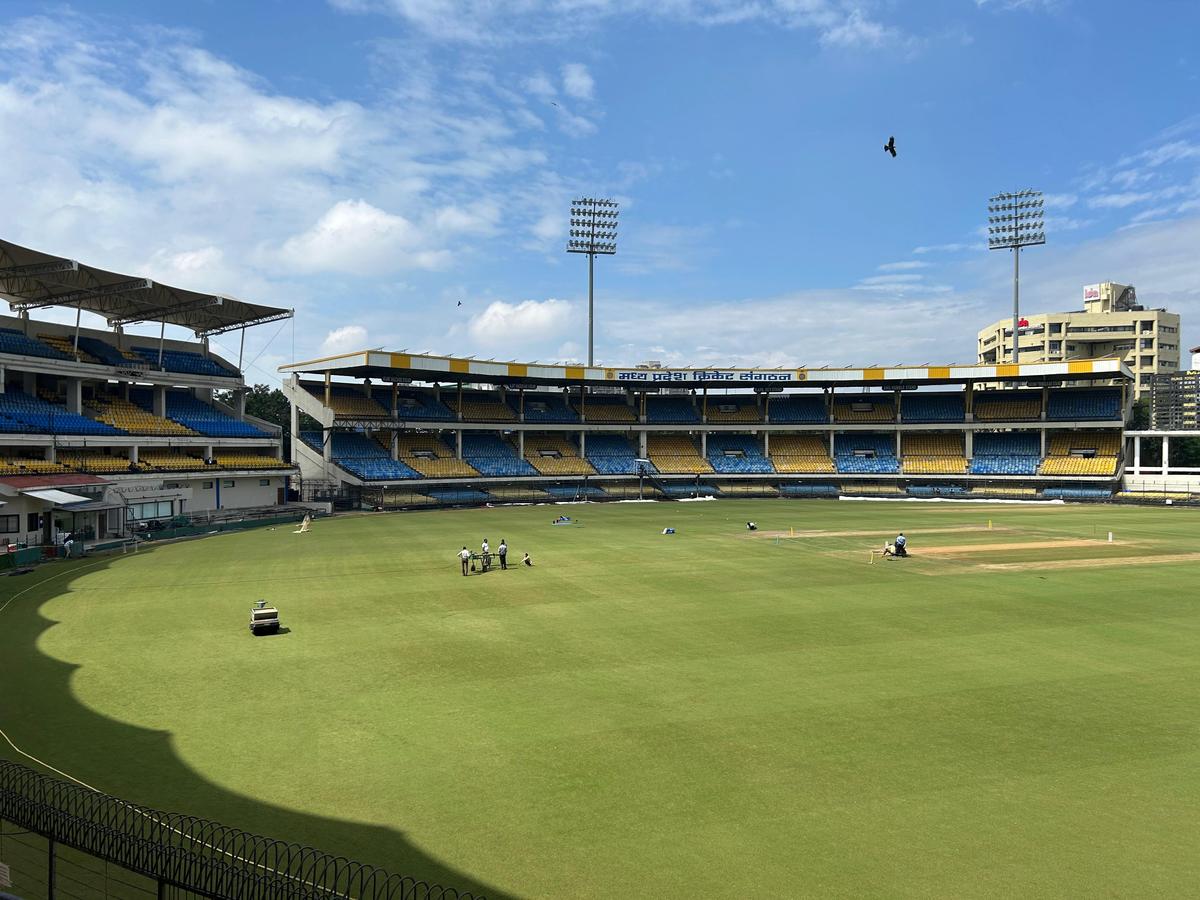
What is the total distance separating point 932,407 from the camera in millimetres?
95250

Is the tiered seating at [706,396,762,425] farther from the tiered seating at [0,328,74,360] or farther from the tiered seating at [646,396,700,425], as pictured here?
the tiered seating at [0,328,74,360]

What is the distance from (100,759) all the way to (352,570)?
21.9 meters

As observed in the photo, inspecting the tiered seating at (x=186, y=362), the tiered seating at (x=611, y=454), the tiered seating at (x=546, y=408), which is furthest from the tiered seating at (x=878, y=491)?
the tiered seating at (x=186, y=362)

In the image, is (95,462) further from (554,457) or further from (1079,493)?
(1079,493)

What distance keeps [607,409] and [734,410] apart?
1759 centimetres

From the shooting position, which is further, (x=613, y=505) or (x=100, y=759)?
(x=613, y=505)

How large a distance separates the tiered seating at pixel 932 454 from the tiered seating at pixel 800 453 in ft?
32.0

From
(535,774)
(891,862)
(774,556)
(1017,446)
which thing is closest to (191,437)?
(774,556)

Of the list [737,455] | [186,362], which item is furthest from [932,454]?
[186,362]

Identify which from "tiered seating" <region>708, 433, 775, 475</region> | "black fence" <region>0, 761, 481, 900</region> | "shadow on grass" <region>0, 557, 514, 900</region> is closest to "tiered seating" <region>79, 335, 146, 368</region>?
"shadow on grass" <region>0, 557, 514, 900</region>

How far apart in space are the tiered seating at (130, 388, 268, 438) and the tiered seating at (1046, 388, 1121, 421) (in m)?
89.9

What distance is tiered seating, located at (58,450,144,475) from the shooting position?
52844 millimetres

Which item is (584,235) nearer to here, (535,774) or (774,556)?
(774,556)

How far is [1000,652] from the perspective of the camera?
20.9 m
